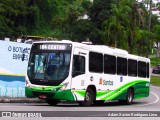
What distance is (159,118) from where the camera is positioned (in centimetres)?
1434

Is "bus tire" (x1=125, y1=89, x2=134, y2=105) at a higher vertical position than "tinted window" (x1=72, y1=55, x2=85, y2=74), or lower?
lower

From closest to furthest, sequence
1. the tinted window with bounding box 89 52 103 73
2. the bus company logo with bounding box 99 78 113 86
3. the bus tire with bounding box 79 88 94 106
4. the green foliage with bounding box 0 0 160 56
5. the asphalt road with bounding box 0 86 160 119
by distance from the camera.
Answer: the asphalt road with bounding box 0 86 160 119, the bus tire with bounding box 79 88 94 106, the tinted window with bounding box 89 52 103 73, the bus company logo with bounding box 99 78 113 86, the green foliage with bounding box 0 0 160 56

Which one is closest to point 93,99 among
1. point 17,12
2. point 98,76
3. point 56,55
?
point 98,76

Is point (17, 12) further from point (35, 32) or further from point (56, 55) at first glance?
point (56, 55)

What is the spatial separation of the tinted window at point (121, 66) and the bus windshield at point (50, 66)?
545 cm

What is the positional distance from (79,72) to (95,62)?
1.81m

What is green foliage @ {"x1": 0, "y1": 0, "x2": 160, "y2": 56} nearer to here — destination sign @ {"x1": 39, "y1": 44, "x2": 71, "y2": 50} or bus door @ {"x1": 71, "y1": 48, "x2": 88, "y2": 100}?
bus door @ {"x1": 71, "y1": 48, "x2": 88, "y2": 100}

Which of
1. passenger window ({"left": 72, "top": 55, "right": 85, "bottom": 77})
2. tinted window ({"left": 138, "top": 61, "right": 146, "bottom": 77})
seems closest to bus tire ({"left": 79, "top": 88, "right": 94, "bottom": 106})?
passenger window ({"left": 72, "top": 55, "right": 85, "bottom": 77})

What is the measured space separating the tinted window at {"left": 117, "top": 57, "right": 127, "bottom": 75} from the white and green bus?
77 centimetres

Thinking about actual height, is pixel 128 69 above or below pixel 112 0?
below

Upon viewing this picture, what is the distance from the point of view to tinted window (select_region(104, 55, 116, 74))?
23.3 metres

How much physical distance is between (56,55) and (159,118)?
7.34m

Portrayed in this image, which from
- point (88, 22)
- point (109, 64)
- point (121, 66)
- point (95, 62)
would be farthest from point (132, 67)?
point (88, 22)

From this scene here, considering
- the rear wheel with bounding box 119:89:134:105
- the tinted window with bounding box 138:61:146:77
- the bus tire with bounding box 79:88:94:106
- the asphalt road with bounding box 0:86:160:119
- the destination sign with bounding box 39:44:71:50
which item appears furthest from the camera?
the tinted window with bounding box 138:61:146:77
